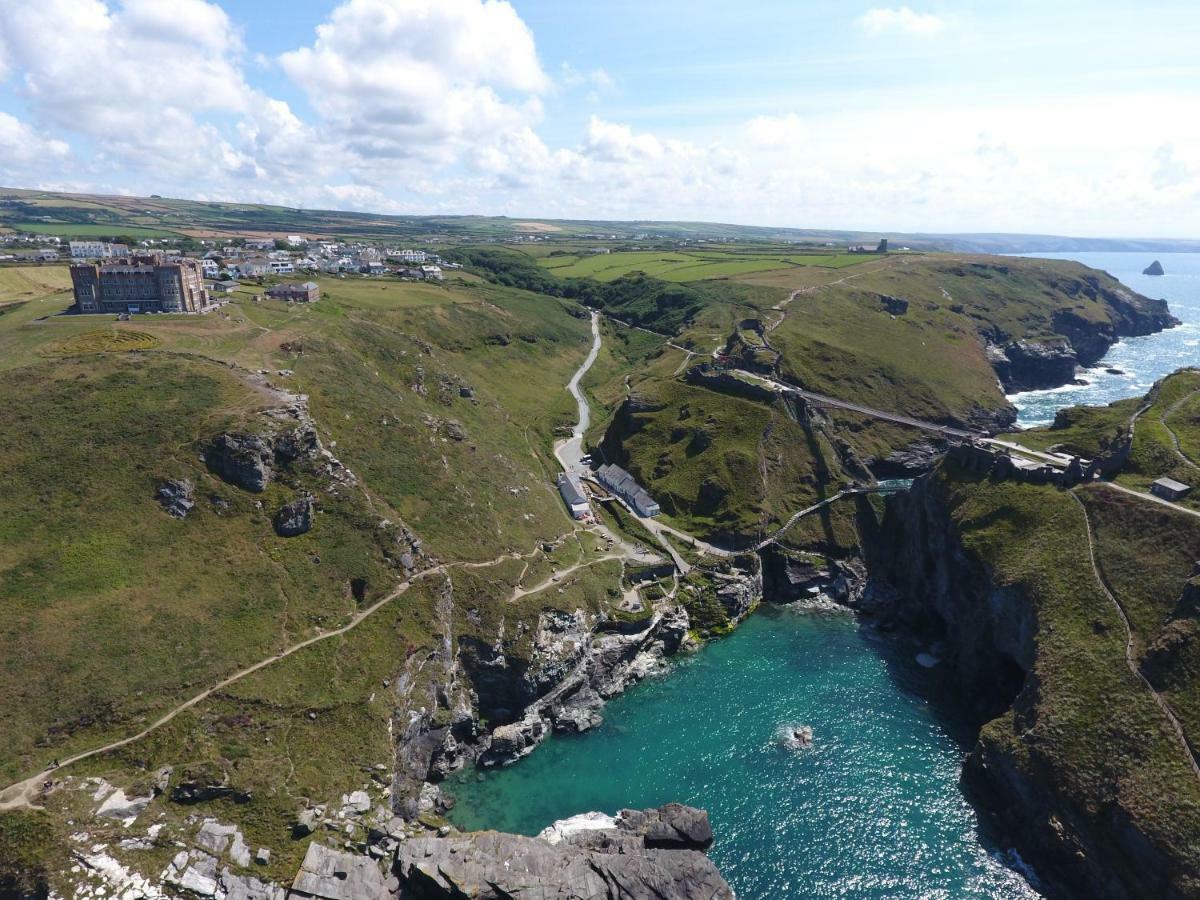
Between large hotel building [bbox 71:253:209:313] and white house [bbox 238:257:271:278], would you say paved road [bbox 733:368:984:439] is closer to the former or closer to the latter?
large hotel building [bbox 71:253:209:313]

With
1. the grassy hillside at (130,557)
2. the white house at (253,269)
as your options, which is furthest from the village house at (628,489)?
the white house at (253,269)

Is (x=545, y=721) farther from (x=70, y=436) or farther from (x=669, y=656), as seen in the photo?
(x=70, y=436)

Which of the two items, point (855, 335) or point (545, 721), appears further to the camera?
point (855, 335)

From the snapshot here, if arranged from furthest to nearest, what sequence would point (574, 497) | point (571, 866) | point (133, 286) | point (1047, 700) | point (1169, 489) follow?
point (574, 497) < point (133, 286) < point (1169, 489) < point (1047, 700) < point (571, 866)

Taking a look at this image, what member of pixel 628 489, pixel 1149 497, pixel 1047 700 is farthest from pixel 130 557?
pixel 1149 497

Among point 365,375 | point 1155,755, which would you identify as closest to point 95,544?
point 365,375

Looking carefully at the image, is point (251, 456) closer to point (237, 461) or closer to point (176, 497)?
point (237, 461)
